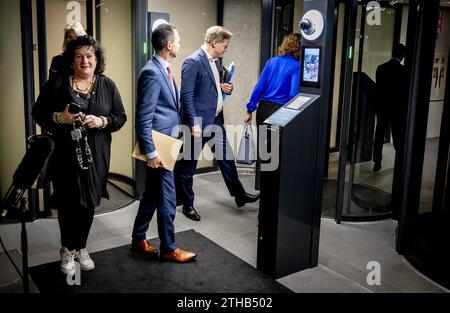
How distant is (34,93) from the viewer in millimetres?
4066

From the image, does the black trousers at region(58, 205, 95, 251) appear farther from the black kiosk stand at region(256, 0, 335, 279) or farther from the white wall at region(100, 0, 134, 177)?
the white wall at region(100, 0, 134, 177)

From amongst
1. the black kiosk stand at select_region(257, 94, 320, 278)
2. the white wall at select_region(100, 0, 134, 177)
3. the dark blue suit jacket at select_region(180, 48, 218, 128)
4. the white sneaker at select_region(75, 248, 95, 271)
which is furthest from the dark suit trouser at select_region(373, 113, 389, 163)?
the white sneaker at select_region(75, 248, 95, 271)

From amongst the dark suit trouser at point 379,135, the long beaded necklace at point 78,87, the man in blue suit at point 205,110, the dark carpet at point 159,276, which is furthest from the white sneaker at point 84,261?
the dark suit trouser at point 379,135

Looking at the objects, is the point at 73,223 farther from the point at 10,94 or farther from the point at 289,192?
the point at 10,94

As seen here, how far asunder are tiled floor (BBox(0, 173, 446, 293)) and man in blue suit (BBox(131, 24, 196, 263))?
22.7 inches

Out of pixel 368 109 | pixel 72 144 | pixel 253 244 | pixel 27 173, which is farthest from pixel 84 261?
pixel 368 109

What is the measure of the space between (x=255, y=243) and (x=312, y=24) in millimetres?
1808

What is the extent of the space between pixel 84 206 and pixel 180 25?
3.04m

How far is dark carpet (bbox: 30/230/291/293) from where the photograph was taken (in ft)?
10.1

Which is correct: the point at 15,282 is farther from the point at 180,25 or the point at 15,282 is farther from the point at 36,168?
the point at 180,25

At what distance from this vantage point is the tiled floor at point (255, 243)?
10.7ft

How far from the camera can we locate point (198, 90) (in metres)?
4.25
